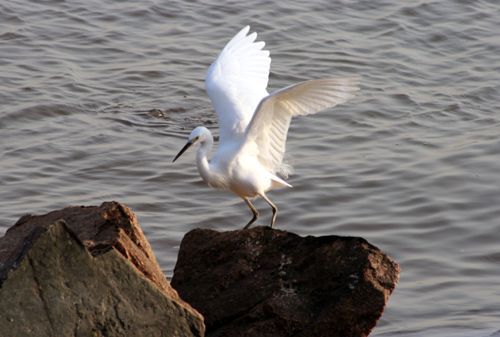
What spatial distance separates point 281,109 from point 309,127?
3.21 meters

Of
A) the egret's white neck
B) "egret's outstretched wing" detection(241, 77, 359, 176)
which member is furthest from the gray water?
"egret's outstretched wing" detection(241, 77, 359, 176)

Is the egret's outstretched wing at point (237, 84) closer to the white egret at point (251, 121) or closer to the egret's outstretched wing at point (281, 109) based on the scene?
the white egret at point (251, 121)

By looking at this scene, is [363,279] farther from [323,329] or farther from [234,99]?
[234,99]

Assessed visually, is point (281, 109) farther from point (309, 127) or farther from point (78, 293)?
point (309, 127)

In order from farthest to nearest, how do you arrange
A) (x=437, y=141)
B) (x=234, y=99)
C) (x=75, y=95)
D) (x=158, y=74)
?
1. (x=158, y=74)
2. (x=75, y=95)
3. (x=437, y=141)
4. (x=234, y=99)

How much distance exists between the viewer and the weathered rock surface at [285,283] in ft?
10.1

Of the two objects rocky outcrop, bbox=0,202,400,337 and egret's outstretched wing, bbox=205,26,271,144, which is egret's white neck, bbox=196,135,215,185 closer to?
egret's outstretched wing, bbox=205,26,271,144

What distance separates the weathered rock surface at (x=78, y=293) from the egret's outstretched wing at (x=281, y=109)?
64.5 inches

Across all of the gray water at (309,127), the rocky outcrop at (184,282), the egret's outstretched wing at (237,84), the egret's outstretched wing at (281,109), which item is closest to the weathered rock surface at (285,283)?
the rocky outcrop at (184,282)

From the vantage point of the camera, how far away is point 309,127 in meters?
7.59

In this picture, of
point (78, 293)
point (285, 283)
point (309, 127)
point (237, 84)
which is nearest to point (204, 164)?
point (237, 84)

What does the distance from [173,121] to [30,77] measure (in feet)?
7.30

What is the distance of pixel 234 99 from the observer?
514cm

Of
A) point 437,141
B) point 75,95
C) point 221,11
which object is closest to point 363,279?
point 437,141
